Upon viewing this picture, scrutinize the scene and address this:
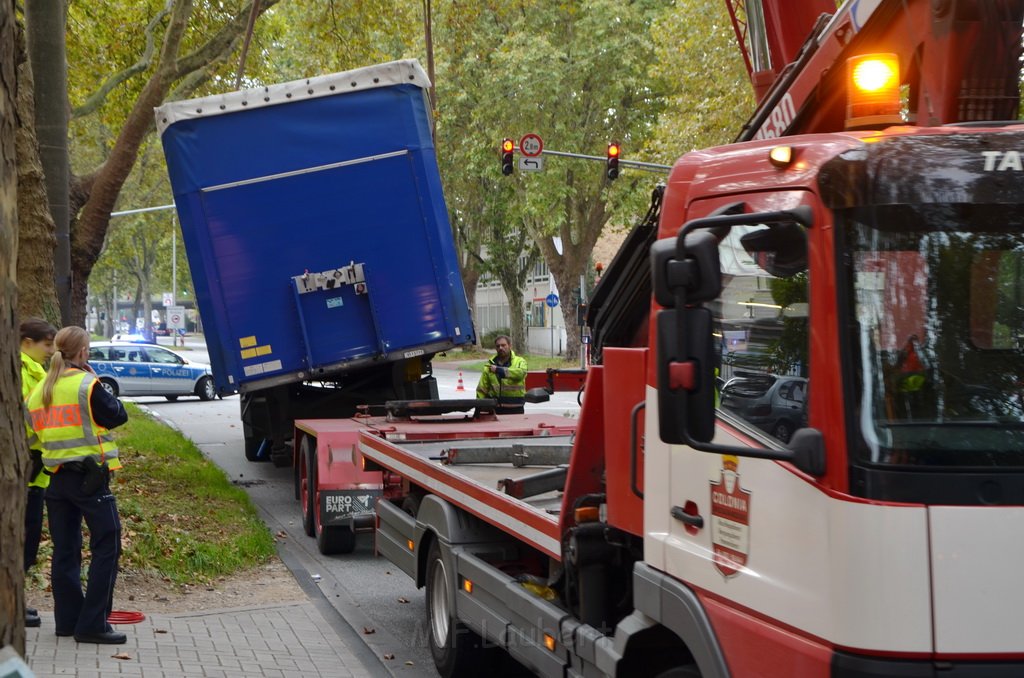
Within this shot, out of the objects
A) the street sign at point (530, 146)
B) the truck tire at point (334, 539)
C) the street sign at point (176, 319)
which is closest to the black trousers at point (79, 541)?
the truck tire at point (334, 539)

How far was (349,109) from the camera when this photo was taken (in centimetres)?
1245

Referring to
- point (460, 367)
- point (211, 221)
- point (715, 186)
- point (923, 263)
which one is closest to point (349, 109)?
point (211, 221)

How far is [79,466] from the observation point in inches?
263

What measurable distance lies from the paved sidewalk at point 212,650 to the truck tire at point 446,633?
381mm

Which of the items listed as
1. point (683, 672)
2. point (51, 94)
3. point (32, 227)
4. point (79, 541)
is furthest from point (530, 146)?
point (683, 672)

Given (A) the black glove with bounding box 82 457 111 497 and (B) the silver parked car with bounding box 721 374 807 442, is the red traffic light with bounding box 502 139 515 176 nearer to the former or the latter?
(A) the black glove with bounding box 82 457 111 497

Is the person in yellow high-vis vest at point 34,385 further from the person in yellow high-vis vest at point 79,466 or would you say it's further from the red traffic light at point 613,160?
the red traffic light at point 613,160

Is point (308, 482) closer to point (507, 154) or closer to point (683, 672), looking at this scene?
point (683, 672)

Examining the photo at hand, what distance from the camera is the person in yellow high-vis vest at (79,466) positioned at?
6.64 m

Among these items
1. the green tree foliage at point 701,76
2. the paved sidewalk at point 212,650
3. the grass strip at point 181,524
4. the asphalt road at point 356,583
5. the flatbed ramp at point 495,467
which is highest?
the green tree foliage at point 701,76

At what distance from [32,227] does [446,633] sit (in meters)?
6.47

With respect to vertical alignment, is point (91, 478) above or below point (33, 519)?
above

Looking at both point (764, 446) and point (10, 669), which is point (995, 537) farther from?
point (10, 669)

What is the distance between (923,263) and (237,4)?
56.5 ft
